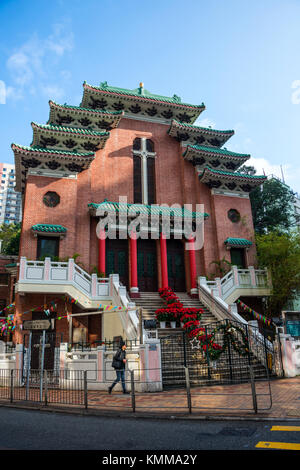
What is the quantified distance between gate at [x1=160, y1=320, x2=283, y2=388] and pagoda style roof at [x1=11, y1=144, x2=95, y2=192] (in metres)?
12.2

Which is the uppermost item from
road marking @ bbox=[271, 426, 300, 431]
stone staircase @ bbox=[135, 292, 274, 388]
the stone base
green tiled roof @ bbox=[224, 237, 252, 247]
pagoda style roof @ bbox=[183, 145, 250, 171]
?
pagoda style roof @ bbox=[183, 145, 250, 171]

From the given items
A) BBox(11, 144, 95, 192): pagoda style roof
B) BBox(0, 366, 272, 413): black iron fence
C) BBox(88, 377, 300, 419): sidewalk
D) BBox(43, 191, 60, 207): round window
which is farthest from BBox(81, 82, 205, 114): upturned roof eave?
BBox(88, 377, 300, 419): sidewalk

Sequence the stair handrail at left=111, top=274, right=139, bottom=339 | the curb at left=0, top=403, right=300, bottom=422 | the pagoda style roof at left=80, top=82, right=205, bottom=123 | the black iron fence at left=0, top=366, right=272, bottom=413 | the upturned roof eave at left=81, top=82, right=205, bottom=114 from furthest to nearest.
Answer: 1. the pagoda style roof at left=80, top=82, right=205, bottom=123
2. the upturned roof eave at left=81, top=82, right=205, bottom=114
3. the stair handrail at left=111, top=274, right=139, bottom=339
4. the black iron fence at left=0, top=366, right=272, bottom=413
5. the curb at left=0, top=403, right=300, bottom=422

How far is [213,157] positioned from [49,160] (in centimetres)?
1159

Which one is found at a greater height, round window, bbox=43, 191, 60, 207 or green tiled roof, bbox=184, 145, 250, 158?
green tiled roof, bbox=184, 145, 250, 158

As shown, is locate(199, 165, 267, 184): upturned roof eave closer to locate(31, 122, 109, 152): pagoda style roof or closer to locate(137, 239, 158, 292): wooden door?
locate(137, 239, 158, 292): wooden door

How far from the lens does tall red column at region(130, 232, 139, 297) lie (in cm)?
2014

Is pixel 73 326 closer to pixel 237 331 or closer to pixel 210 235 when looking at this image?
pixel 237 331

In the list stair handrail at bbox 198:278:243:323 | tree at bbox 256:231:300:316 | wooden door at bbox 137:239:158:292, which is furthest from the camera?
wooden door at bbox 137:239:158:292

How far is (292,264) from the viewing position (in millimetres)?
20578

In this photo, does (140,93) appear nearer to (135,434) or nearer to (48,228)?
(48,228)

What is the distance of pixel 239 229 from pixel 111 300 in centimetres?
1089

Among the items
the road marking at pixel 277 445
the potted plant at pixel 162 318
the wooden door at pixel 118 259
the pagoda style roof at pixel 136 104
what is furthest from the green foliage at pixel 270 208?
the road marking at pixel 277 445
